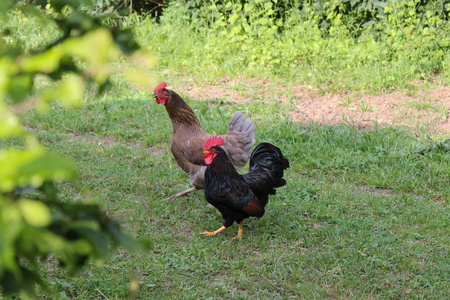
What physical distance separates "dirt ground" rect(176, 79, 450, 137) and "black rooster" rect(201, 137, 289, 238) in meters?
2.51

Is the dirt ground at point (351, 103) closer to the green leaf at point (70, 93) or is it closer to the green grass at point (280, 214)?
the green grass at point (280, 214)

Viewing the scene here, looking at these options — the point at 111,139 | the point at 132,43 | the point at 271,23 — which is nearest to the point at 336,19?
the point at 271,23

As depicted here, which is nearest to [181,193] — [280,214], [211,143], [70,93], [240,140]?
[240,140]

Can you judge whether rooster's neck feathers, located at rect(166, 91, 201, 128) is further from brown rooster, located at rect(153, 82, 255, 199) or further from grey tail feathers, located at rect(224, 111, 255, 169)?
grey tail feathers, located at rect(224, 111, 255, 169)

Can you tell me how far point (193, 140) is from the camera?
17.0 ft

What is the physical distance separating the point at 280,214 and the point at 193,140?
1206mm

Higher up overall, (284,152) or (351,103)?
(351,103)

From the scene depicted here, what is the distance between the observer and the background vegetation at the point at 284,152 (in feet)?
12.0

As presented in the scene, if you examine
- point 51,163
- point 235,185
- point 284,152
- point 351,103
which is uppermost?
point 51,163

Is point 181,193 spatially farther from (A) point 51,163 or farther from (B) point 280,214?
(A) point 51,163

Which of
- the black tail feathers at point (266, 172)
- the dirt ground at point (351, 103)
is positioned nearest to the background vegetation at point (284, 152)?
the dirt ground at point (351, 103)

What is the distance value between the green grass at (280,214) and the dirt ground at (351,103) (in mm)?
360

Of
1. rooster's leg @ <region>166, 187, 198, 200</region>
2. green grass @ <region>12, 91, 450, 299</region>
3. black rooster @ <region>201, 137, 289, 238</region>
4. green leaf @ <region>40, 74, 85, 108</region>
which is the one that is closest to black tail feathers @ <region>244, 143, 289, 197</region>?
black rooster @ <region>201, 137, 289, 238</region>

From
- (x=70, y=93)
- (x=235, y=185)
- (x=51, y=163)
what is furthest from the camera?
(x=235, y=185)
